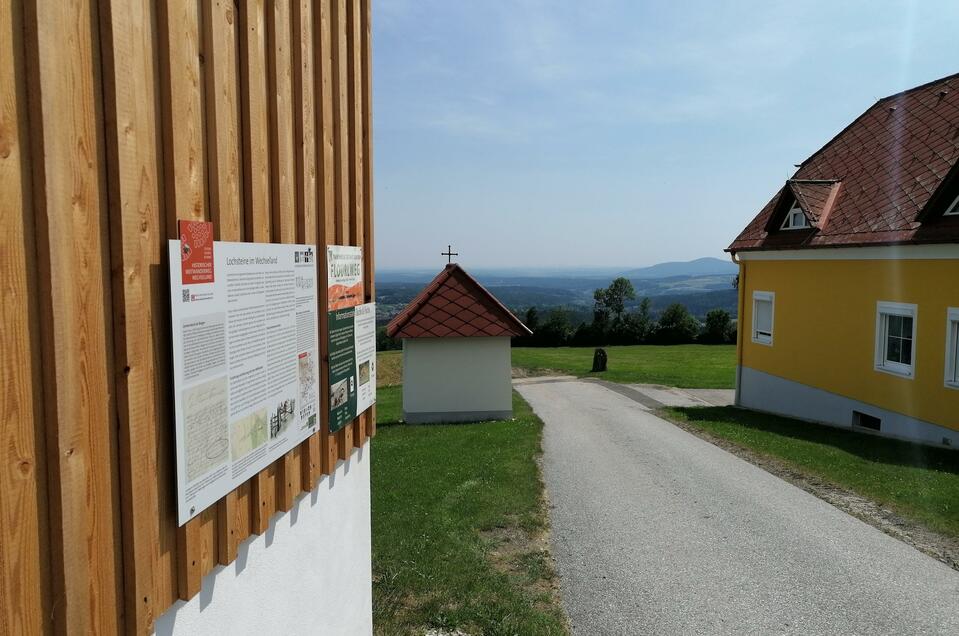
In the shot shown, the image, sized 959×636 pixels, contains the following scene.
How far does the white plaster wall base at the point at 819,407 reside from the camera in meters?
14.1

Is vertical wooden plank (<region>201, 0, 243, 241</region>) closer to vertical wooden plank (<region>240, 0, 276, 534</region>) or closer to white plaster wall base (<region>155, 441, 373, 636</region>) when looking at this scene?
vertical wooden plank (<region>240, 0, 276, 534</region>)

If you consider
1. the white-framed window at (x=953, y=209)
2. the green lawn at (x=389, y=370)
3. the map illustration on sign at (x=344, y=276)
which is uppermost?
the white-framed window at (x=953, y=209)

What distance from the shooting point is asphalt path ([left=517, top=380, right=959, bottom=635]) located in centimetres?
605

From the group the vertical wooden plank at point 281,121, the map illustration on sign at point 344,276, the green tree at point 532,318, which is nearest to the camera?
the vertical wooden plank at point 281,121

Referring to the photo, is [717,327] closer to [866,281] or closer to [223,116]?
[866,281]

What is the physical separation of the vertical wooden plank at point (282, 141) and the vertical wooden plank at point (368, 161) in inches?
60.3

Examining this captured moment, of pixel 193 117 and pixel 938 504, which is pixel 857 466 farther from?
pixel 193 117

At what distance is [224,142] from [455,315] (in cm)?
1557

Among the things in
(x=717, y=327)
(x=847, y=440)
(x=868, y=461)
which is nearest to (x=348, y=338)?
(x=868, y=461)

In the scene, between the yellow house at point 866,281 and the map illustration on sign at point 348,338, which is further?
the yellow house at point 866,281

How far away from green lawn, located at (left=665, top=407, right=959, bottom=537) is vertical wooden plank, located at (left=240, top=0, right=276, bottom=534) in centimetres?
819

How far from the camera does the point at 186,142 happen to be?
8.16 feet

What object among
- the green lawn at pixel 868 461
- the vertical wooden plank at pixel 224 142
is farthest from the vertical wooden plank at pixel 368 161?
the green lawn at pixel 868 461

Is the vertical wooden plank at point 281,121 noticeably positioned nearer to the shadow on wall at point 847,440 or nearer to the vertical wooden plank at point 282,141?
the vertical wooden plank at point 282,141
